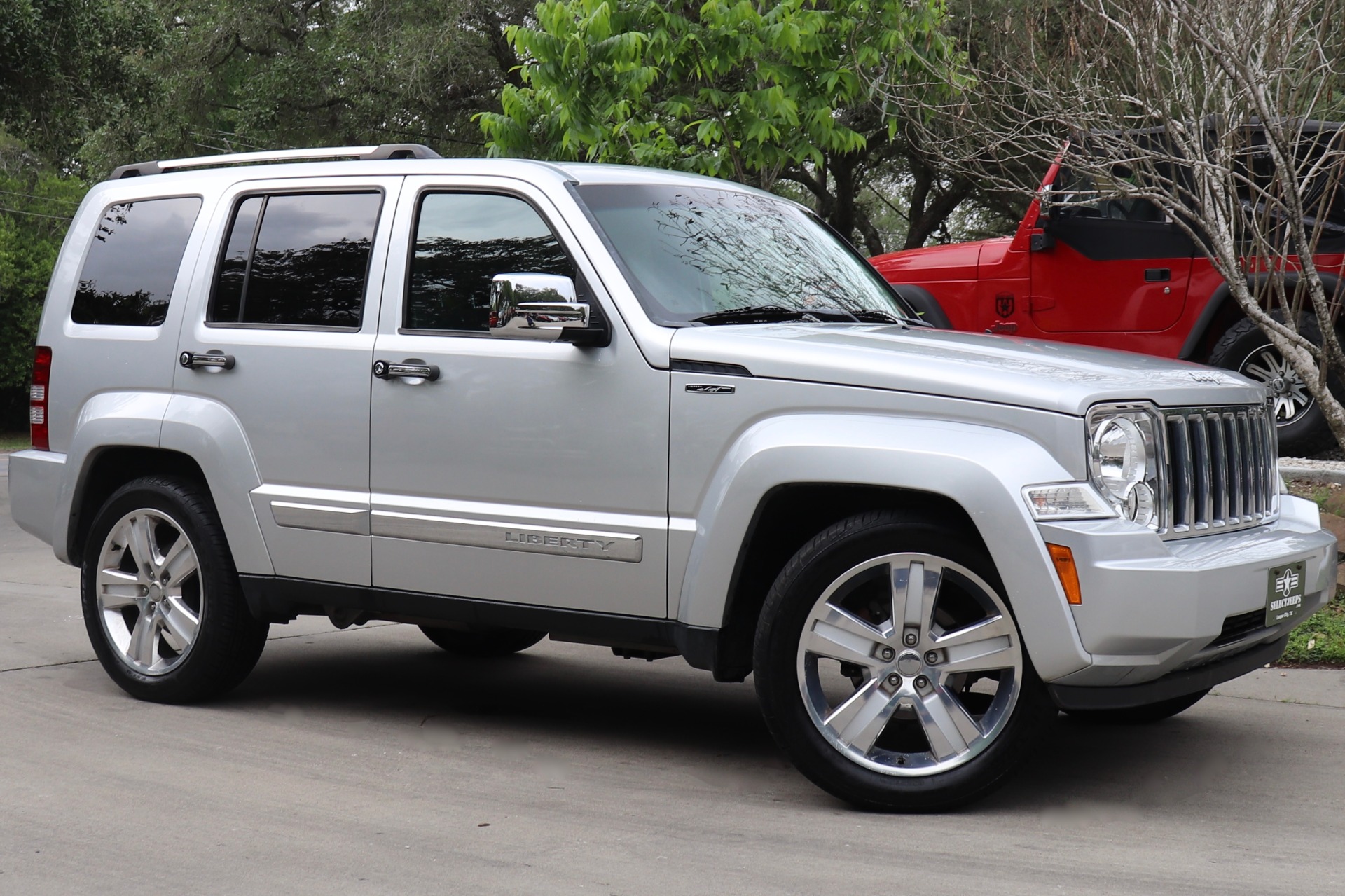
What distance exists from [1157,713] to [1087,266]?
5.21m

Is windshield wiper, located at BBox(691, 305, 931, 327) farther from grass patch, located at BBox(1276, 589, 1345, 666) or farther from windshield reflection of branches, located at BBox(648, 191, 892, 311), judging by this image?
grass patch, located at BBox(1276, 589, 1345, 666)

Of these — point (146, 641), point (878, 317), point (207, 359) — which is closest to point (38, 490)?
point (146, 641)

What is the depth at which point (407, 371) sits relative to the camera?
18.0ft

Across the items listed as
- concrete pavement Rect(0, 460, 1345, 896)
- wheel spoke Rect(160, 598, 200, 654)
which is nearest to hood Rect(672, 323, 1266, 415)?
concrete pavement Rect(0, 460, 1345, 896)

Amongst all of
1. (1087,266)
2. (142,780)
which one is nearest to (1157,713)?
(142,780)

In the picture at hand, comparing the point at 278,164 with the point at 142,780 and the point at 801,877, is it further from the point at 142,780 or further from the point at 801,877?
the point at 801,877

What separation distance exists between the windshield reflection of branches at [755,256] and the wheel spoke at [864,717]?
4.71 ft

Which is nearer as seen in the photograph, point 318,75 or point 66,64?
point 66,64

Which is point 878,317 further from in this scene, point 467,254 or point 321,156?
point 321,156

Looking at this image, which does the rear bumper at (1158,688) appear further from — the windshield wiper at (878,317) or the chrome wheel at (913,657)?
the windshield wiper at (878,317)

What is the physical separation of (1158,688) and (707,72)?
6.68m

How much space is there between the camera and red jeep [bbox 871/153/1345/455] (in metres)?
9.95

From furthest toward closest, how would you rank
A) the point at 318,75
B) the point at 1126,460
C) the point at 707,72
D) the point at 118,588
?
the point at 318,75 < the point at 707,72 < the point at 118,588 < the point at 1126,460

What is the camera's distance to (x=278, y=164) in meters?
6.30
